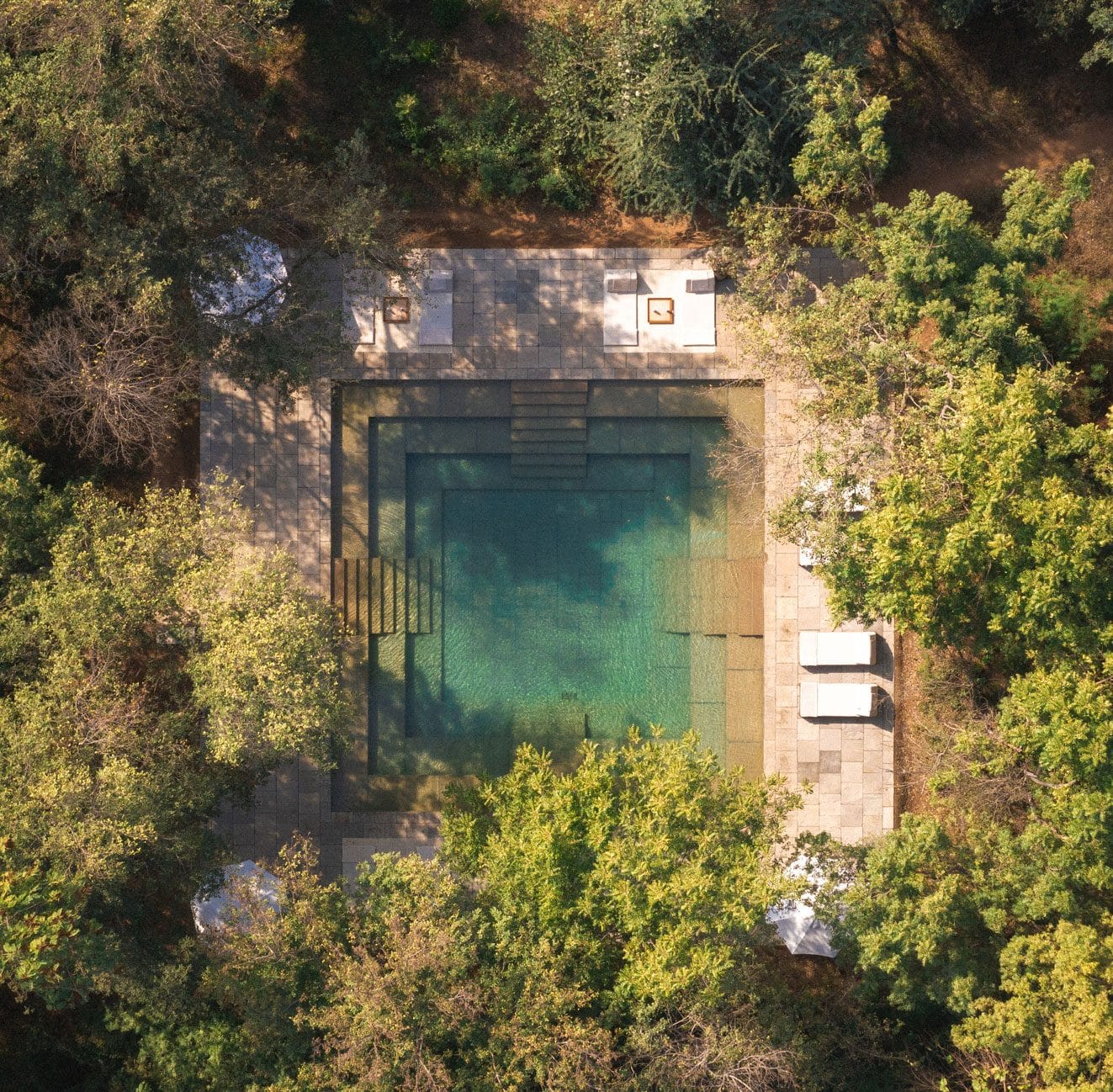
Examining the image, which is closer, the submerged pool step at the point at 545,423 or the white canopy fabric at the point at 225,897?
the white canopy fabric at the point at 225,897

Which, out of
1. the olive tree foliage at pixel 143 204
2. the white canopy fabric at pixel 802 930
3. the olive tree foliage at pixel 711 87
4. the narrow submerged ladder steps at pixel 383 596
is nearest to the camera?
the olive tree foliage at pixel 143 204

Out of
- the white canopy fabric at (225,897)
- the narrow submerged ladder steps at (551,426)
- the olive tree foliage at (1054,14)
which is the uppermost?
the olive tree foliage at (1054,14)

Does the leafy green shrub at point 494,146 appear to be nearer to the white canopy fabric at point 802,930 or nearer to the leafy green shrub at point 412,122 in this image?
the leafy green shrub at point 412,122

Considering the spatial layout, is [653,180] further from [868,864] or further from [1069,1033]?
[1069,1033]

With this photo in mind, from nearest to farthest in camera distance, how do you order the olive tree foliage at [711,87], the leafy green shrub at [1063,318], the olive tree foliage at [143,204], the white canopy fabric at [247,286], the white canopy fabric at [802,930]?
1. the olive tree foliage at [143,204]
2. the olive tree foliage at [711,87]
3. the white canopy fabric at [247,286]
4. the leafy green shrub at [1063,318]
5. the white canopy fabric at [802,930]

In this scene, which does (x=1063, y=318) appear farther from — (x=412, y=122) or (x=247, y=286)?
(x=247, y=286)

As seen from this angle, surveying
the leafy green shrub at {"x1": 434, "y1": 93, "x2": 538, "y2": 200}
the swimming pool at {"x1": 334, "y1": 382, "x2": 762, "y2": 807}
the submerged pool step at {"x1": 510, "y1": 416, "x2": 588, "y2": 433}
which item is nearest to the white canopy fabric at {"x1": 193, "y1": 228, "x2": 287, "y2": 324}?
the swimming pool at {"x1": 334, "y1": 382, "x2": 762, "y2": 807}

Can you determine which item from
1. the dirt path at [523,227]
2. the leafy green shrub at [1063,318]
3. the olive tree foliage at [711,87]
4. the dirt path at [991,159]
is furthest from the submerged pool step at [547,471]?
the leafy green shrub at [1063,318]

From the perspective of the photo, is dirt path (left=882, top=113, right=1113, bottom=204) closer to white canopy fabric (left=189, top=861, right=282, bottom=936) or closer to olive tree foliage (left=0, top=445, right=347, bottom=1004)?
olive tree foliage (left=0, top=445, right=347, bottom=1004)
